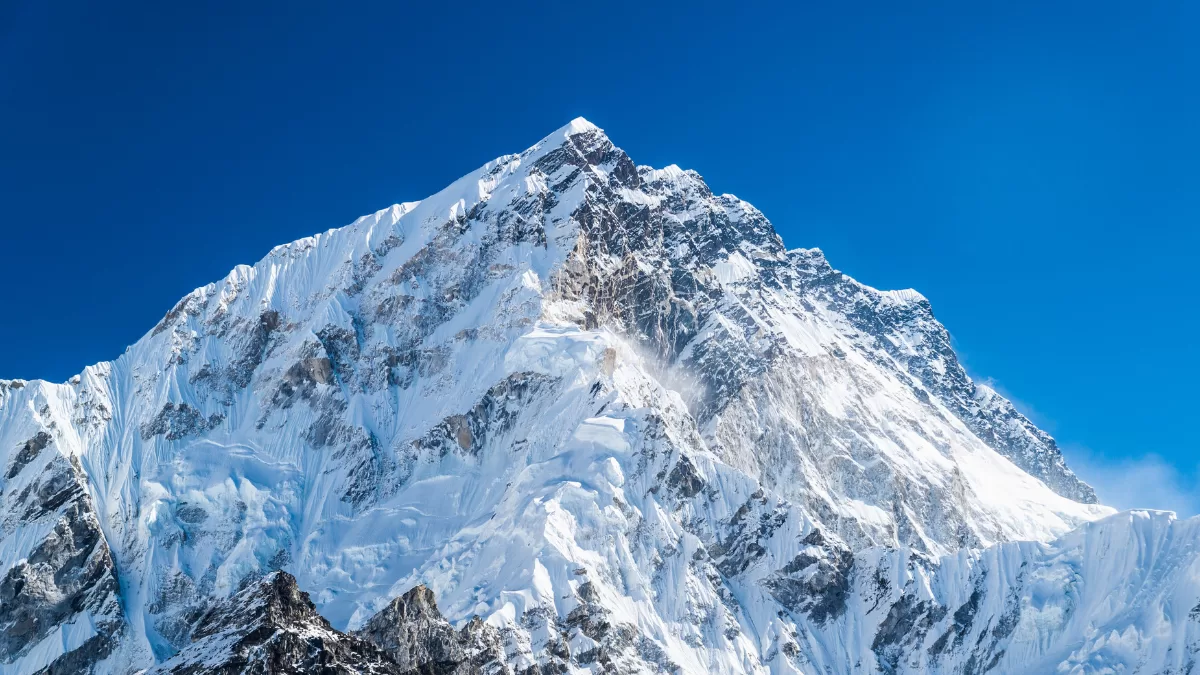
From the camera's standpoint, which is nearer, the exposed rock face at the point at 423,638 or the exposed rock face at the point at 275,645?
the exposed rock face at the point at 275,645

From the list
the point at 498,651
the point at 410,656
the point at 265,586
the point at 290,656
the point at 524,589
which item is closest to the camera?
the point at 290,656

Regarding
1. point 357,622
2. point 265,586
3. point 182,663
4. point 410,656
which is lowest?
point 182,663

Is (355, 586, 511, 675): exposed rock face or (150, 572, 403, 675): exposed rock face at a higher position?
(355, 586, 511, 675): exposed rock face

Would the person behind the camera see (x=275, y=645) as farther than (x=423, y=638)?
No

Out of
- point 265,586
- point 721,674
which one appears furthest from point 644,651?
point 265,586

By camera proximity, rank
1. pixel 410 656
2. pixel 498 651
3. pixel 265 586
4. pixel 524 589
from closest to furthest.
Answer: pixel 265 586 → pixel 410 656 → pixel 498 651 → pixel 524 589

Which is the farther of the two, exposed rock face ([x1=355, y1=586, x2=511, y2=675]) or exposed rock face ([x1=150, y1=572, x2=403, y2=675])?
exposed rock face ([x1=355, y1=586, x2=511, y2=675])

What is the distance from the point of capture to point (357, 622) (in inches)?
7697

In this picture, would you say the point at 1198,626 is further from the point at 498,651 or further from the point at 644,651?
the point at 498,651

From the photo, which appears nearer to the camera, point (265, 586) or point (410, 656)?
point (265, 586)

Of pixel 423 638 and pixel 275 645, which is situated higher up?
pixel 423 638

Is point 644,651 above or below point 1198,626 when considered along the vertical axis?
below

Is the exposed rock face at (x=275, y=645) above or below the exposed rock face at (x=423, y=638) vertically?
below

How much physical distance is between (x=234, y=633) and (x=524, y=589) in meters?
98.2
